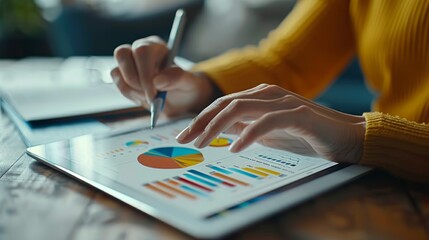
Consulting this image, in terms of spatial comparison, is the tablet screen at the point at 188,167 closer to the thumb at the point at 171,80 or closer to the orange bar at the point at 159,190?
the orange bar at the point at 159,190

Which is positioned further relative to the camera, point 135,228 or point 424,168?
point 424,168

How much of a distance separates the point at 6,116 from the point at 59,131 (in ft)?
0.51

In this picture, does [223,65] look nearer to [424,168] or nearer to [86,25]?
[424,168]

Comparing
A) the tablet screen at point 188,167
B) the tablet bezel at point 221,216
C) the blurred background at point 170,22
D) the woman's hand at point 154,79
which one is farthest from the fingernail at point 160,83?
the blurred background at point 170,22

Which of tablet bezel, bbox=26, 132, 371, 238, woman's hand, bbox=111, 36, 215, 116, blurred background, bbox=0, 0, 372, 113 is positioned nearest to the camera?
tablet bezel, bbox=26, 132, 371, 238

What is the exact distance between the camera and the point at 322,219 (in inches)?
14.7

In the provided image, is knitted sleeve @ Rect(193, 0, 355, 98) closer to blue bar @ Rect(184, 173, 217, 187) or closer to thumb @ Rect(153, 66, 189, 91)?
thumb @ Rect(153, 66, 189, 91)

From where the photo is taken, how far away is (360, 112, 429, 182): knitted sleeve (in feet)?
1.52

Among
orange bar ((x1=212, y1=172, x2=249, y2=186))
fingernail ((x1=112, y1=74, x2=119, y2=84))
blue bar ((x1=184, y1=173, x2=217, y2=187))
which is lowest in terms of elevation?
orange bar ((x1=212, y1=172, x2=249, y2=186))

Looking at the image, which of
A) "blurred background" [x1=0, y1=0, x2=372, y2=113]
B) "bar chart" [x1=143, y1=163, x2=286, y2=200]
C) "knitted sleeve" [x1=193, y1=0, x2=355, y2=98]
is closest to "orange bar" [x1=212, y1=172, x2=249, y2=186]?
"bar chart" [x1=143, y1=163, x2=286, y2=200]

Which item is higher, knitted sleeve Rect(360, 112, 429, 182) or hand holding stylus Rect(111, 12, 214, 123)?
hand holding stylus Rect(111, 12, 214, 123)

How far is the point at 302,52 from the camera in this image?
2.82ft

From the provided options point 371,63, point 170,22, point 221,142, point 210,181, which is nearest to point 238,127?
point 221,142

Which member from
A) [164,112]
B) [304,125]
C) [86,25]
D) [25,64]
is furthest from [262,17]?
[304,125]
